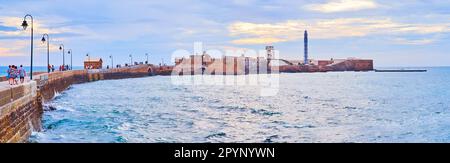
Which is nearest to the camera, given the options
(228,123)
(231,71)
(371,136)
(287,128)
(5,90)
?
(5,90)

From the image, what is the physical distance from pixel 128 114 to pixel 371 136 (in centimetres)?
1714

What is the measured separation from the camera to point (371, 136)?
27156 mm

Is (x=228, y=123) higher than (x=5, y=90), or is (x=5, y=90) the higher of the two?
(x=5, y=90)

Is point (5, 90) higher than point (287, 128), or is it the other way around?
point (5, 90)

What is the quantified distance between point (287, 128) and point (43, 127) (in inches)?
495

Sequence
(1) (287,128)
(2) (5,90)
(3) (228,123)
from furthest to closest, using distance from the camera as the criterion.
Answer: (3) (228,123)
(1) (287,128)
(2) (5,90)

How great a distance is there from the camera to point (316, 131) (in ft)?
92.6

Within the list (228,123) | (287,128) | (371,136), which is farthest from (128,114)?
(371,136)

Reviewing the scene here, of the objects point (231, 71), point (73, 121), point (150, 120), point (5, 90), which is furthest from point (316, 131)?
point (231, 71)

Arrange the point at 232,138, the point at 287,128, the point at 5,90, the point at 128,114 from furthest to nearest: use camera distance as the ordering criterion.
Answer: the point at 128,114, the point at 287,128, the point at 232,138, the point at 5,90
